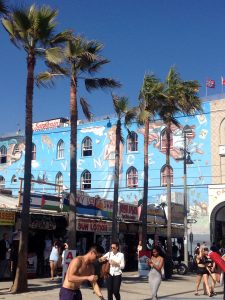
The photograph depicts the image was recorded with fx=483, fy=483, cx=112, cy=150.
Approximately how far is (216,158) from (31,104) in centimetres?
2562

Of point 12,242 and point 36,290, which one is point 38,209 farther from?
point 36,290

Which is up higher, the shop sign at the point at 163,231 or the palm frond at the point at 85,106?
the palm frond at the point at 85,106

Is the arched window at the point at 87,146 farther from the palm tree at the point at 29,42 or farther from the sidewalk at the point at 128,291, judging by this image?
the palm tree at the point at 29,42

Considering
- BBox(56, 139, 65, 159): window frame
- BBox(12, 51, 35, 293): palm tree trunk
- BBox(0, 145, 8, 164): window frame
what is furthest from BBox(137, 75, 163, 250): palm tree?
BBox(0, 145, 8, 164): window frame

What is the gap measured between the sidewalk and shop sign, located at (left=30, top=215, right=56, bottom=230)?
2404mm

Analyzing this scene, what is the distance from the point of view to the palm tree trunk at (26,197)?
50.1 feet

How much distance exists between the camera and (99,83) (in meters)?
19.4

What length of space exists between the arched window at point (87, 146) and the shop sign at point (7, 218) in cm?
2674

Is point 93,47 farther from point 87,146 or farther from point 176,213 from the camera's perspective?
point 87,146

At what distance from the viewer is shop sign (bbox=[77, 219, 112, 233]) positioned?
76.8 feet

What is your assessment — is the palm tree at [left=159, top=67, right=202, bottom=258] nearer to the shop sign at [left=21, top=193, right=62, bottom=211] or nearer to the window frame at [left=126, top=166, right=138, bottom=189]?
Result: the shop sign at [left=21, top=193, right=62, bottom=211]

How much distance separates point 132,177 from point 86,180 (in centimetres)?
497

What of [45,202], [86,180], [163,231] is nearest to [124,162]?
[86,180]

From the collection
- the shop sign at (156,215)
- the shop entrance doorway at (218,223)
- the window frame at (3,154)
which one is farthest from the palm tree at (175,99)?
the window frame at (3,154)
